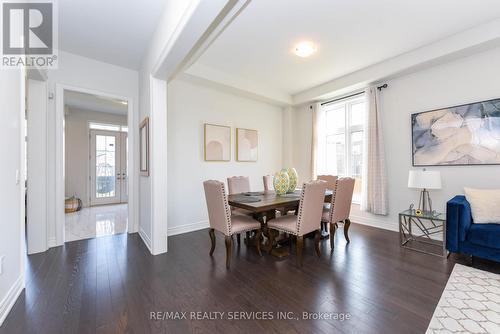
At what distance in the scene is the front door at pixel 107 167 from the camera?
620cm

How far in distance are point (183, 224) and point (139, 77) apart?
8.52ft

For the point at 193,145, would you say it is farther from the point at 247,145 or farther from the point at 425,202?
the point at 425,202

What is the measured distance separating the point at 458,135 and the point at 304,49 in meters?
2.48

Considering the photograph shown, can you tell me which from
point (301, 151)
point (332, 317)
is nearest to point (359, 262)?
point (332, 317)

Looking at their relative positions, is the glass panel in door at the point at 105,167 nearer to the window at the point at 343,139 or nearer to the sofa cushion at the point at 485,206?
the window at the point at 343,139

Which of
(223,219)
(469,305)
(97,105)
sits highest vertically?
(97,105)

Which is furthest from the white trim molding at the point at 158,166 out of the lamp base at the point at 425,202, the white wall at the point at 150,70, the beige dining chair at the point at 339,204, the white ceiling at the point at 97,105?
the lamp base at the point at 425,202

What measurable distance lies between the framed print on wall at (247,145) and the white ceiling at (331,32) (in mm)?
1160

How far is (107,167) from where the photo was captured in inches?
254

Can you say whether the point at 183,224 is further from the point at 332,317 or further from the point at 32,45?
the point at 32,45

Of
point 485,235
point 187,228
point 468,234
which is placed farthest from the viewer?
point 187,228

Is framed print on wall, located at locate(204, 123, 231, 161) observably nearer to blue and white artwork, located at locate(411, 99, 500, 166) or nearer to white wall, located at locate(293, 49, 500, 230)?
white wall, located at locate(293, 49, 500, 230)

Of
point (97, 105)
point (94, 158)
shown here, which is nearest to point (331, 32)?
point (97, 105)

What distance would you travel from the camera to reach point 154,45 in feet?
8.62
